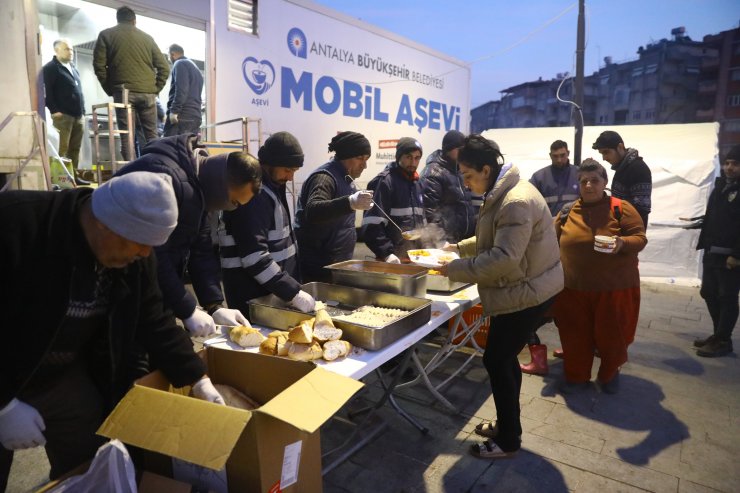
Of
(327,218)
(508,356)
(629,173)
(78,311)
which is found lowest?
(508,356)

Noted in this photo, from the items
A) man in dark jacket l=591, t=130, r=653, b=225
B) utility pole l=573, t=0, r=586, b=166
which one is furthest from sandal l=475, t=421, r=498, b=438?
utility pole l=573, t=0, r=586, b=166

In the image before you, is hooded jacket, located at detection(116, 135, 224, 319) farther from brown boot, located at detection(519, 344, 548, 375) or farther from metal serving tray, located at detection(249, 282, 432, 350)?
brown boot, located at detection(519, 344, 548, 375)

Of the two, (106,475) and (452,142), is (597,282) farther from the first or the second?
(106,475)

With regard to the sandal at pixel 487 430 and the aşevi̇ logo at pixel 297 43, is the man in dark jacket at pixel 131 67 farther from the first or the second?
the sandal at pixel 487 430

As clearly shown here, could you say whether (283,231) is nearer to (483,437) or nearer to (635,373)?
(483,437)

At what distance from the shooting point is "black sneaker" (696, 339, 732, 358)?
4539 millimetres

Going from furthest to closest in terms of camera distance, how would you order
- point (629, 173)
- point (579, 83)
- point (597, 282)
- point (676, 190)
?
point (579, 83), point (676, 190), point (629, 173), point (597, 282)

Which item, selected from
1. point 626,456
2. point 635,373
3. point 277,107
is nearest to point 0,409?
point 626,456

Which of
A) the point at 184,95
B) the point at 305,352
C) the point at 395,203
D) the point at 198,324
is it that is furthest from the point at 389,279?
the point at 184,95

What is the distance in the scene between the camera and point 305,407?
1485 millimetres

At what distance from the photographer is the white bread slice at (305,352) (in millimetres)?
1989

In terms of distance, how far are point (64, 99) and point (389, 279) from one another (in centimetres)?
516

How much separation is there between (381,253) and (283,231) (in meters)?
A: 1.26

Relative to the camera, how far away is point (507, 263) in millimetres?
2455
